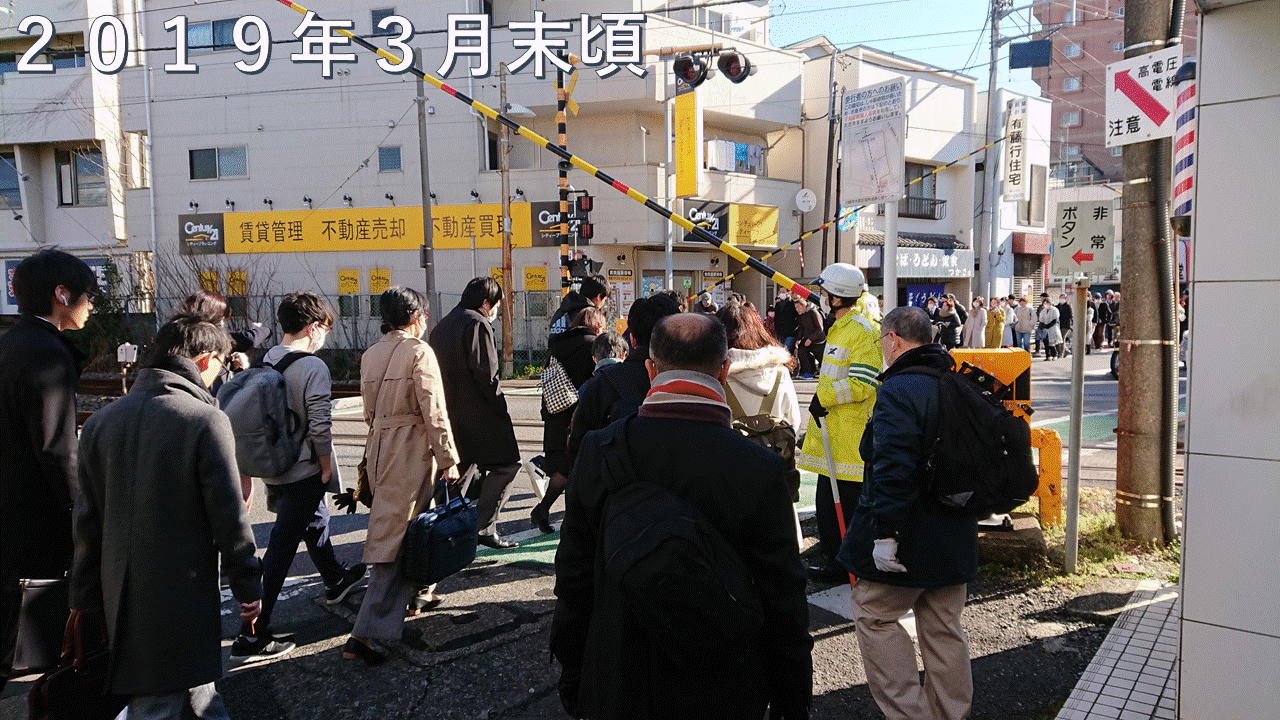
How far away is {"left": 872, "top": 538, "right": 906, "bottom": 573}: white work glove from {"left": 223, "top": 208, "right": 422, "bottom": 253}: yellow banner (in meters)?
21.1

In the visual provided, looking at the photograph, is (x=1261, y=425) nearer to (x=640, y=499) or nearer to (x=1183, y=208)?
(x=1183, y=208)

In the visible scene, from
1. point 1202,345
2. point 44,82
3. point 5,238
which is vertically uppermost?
point 44,82

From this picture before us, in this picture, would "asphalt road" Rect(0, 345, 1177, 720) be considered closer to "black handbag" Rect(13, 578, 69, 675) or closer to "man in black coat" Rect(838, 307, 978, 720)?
"man in black coat" Rect(838, 307, 978, 720)

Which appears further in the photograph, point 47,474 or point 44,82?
point 44,82

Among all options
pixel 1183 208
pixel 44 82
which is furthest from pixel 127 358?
pixel 44 82

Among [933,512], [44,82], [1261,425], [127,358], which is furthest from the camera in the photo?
[44,82]

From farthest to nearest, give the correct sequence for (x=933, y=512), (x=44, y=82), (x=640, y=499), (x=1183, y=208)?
(x=44, y=82) → (x=1183, y=208) → (x=933, y=512) → (x=640, y=499)

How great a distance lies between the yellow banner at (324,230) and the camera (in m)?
22.7

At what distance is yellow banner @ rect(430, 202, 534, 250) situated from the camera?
71.8 ft

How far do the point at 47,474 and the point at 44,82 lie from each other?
29628 mm

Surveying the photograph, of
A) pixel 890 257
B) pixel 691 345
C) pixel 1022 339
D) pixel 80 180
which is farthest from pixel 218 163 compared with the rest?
pixel 691 345

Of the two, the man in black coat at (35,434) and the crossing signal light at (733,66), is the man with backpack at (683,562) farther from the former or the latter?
the crossing signal light at (733,66)

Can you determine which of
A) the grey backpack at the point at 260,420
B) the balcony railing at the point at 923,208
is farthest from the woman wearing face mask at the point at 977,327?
the grey backpack at the point at 260,420

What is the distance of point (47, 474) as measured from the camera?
130 inches
